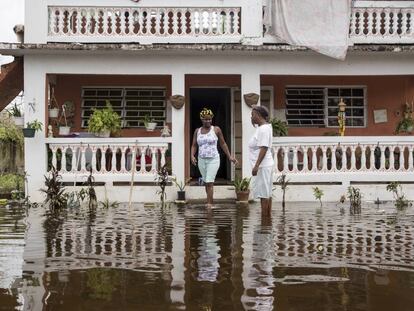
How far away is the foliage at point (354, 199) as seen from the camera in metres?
9.52

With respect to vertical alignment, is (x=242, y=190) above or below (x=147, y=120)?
below

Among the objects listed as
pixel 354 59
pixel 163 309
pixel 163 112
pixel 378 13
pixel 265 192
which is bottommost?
pixel 163 309

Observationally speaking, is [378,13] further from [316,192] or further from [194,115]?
[194,115]

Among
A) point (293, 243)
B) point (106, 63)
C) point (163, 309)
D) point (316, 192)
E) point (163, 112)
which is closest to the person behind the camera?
point (163, 309)

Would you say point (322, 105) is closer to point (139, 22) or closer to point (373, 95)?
point (373, 95)

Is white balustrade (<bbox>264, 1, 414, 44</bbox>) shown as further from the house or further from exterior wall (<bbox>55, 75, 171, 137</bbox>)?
exterior wall (<bbox>55, 75, 171, 137</bbox>)

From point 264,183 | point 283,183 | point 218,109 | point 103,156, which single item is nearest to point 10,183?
point 103,156

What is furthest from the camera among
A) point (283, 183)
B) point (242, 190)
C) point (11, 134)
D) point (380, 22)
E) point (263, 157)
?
point (11, 134)

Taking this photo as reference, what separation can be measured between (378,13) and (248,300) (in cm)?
951

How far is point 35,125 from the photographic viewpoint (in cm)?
1091

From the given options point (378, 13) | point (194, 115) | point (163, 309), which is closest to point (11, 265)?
point (163, 309)

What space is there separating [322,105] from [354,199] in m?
3.57

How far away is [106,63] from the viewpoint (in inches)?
444

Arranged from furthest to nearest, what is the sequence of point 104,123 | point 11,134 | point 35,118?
point 11,134 < point 104,123 < point 35,118
